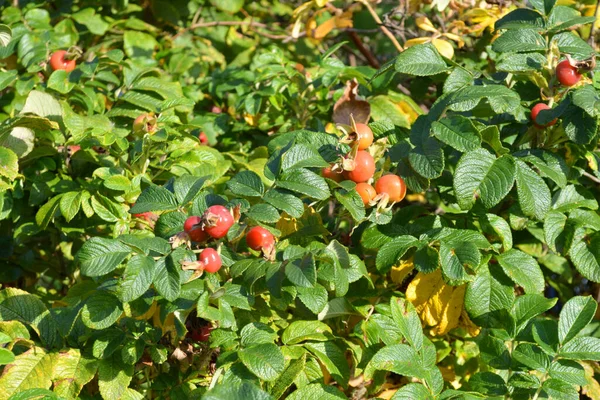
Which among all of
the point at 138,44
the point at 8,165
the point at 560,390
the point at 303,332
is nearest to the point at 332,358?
the point at 303,332

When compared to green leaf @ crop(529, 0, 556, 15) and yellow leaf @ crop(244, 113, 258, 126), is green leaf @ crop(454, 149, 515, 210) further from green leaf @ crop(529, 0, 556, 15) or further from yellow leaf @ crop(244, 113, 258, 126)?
yellow leaf @ crop(244, 113, 258, 126)

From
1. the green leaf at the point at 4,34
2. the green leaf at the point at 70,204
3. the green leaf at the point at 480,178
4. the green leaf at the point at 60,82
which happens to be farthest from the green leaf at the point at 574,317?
the green leaf at the point at 4,34

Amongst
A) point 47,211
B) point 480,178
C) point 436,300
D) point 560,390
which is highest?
point 480,178

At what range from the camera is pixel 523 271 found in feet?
4.57

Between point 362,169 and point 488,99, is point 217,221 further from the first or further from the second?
point 488,99

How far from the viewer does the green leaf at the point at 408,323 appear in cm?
127

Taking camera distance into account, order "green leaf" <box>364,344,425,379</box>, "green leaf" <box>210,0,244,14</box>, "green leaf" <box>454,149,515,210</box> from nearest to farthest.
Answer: "green leaf" <box>364,344,425,379</box> → "green leaf" <box>454,149,515,210</box> → "green leaf" <box>210,0,244,14</box>

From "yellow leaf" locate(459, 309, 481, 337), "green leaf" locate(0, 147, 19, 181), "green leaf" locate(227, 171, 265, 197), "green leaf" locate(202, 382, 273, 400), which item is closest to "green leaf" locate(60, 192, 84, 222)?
"green leaf" locate(0, 147, 19, 181)

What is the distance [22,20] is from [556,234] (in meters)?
1.64

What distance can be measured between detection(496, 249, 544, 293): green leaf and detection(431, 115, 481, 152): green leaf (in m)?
0.24

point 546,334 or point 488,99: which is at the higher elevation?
point 488,99

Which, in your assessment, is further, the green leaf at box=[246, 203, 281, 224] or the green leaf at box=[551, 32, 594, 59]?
the green leaf at box=[551, 32, 594, 59]

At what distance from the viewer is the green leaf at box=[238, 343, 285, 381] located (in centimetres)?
112

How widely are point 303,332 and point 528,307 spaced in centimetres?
40
